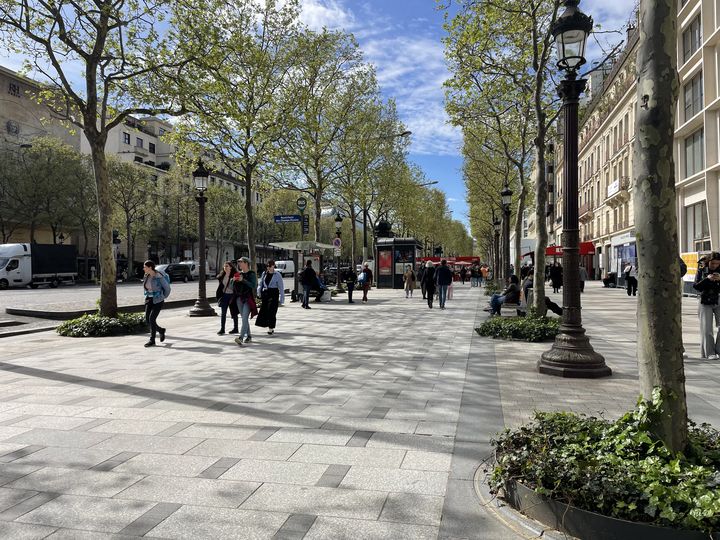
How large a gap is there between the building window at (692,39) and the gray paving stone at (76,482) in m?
32.2

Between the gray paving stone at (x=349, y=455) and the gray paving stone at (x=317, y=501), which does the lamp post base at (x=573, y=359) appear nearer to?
the gray paving stone at (x=349, y=455)

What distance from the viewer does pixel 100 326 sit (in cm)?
1190

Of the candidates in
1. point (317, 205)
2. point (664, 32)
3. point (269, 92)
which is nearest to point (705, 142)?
point (317, 205)

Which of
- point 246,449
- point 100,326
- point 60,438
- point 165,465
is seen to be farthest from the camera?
point 100,326

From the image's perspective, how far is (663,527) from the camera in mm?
2578

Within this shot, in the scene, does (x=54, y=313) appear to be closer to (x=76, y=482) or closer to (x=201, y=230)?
(x=201, y=230)

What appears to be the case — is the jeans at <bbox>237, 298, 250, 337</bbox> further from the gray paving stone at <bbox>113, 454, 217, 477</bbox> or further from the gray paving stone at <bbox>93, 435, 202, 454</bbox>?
the gray paving stone at <bbox>113, 454, 217, 477</bbox>

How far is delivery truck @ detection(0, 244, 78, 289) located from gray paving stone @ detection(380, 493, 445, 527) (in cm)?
3594

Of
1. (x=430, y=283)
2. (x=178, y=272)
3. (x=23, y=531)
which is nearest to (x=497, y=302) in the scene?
(x=430, y=283)

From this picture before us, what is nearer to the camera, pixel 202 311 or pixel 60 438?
pixel 60 438

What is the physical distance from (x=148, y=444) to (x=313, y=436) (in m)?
1.41

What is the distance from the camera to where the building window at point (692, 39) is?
26.8 metres

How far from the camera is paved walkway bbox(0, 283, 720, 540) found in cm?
315

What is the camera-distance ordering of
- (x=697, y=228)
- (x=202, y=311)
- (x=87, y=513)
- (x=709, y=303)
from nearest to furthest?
(x=87, y=513) < (x=709, y=303) < (x=202, y=311) < (x=697, y=228)
